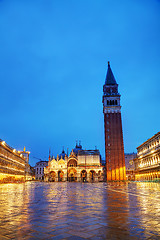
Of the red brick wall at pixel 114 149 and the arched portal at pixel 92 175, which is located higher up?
the red brick wall at pixel 114 149

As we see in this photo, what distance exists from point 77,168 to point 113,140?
22.4 meters

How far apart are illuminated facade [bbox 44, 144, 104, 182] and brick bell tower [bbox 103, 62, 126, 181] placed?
12.9m

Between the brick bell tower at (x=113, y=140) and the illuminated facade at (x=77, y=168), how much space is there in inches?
510

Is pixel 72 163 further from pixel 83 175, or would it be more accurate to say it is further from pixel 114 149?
pixel 114 149

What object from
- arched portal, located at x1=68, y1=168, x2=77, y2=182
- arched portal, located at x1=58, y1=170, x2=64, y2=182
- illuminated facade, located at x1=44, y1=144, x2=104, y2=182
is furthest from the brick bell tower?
arched portal, located at x1=58, y1=170, x2=64, y2=182

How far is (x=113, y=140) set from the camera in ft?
246

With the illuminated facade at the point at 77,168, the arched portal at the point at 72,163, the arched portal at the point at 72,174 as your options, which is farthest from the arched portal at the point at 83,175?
the arched portal at the point at 72,163

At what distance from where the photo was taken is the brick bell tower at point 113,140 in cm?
7292

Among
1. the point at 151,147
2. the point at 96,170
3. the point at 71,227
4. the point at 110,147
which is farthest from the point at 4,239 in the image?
the point at 96,170

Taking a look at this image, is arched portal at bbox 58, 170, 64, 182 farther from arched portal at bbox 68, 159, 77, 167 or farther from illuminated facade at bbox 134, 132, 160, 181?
illuminated facade at bbox 134, 132, 160, 181

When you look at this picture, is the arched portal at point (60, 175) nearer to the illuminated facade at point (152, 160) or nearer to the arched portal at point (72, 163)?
the arched portal at point (72, 163)

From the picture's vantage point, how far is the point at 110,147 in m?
74.8

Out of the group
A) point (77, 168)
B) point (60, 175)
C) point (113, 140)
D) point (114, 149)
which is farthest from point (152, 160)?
point (60, 175)

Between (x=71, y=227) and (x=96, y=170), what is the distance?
83214mm
